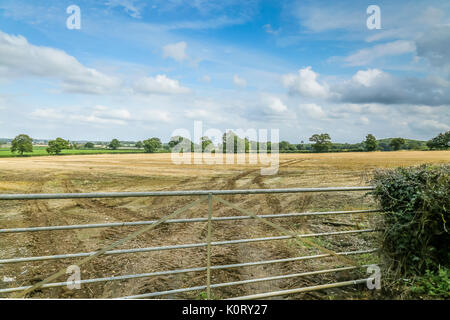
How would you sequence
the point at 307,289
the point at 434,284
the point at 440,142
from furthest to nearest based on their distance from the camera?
the point at 440,142 < the point at 307,289 < the point at 434,284

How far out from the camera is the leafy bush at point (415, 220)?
11.0 ft

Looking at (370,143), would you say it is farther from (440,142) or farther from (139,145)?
(139,145)

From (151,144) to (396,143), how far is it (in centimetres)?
6073

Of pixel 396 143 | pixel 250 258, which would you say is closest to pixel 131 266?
pixel 250 258

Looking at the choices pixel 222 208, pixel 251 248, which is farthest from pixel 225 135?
pixel 251 248

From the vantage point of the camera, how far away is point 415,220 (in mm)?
3359

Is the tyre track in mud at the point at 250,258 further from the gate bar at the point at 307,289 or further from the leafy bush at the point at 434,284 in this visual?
the leafy bush at the point at 434,284

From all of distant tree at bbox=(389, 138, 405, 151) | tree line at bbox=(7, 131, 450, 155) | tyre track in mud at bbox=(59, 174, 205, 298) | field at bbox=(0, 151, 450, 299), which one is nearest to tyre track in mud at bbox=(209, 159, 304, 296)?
field at bbox=(0, 151, 450, 299)

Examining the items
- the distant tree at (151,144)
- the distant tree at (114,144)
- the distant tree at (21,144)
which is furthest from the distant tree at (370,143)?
the distant tree at (21,144)

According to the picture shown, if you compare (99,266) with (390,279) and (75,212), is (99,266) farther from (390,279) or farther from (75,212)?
(75,212)

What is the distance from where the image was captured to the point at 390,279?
3.59m

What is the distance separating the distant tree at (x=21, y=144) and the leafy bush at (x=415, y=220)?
66440 mm

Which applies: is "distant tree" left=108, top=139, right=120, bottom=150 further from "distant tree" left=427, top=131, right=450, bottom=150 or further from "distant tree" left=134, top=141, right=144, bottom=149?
"distant tree" left=427, top=131, right=450, bottom=150
